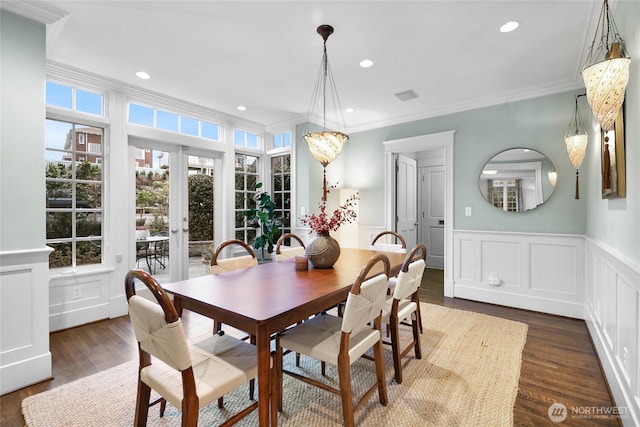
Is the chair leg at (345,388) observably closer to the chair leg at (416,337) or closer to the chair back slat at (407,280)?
the chair back slat at (407,280)

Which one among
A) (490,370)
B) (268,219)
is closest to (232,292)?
(490,370)

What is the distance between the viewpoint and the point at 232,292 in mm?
1741

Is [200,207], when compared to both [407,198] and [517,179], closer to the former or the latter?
[407,198]

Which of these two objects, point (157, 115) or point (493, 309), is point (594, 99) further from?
point (157, 115)

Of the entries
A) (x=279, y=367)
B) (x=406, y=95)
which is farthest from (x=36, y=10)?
(x=406, y=95)

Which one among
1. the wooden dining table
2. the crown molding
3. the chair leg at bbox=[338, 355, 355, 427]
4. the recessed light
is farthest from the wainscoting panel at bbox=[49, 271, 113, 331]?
the recessed light

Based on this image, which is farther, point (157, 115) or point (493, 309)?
point (157, 115)

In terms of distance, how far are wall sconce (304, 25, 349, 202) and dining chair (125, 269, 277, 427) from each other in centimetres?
145

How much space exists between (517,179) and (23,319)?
5023mm

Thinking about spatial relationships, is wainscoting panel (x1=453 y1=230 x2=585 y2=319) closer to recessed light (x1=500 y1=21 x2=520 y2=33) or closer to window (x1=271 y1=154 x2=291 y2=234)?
recessed light (x1=500 y1=21 x2=520 y2=33)

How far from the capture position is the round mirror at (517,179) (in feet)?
12.0

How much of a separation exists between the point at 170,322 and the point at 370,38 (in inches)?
103

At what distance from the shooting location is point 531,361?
8.04 ft

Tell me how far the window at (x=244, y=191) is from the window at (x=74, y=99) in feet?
6.57
